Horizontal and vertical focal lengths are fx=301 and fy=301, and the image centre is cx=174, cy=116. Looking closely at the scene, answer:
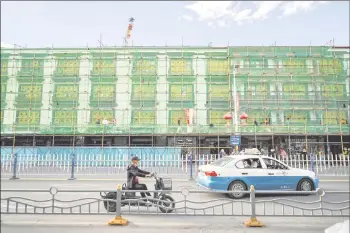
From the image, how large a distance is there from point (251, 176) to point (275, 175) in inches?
30.2

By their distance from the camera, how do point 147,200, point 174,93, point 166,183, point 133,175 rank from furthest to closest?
point 174,93 → point 166,183 → point 133,175 → point 147,200

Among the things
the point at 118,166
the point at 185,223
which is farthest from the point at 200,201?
the point at 118,166

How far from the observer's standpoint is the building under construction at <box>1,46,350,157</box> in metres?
24.8

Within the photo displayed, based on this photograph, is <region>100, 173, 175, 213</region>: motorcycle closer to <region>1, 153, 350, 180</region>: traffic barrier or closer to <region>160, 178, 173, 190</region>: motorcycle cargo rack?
<region>160, 178, 173, 190</region>: motorcycle cargo rack

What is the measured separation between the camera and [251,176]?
8.88m

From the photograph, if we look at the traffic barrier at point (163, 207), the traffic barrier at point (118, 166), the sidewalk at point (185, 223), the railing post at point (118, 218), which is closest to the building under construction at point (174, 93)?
the traffic barrier at point (118, 166)

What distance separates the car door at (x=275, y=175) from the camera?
897 centimetres

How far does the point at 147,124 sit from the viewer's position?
82.3ft

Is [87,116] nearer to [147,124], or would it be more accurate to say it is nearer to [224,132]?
[147,124]

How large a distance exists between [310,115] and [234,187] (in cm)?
1901

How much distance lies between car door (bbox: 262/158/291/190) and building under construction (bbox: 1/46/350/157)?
1491 centimetres

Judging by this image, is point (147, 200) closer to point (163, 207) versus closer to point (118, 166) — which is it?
point (163, 207)

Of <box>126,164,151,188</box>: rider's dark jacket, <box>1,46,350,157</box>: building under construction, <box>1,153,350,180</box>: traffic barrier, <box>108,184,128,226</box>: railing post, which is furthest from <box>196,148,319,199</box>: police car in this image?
<box>1,46,350,157</box>: building under construction

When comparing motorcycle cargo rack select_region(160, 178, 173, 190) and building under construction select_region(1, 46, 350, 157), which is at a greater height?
building under construction select_region(1, 46, 350, 157)
